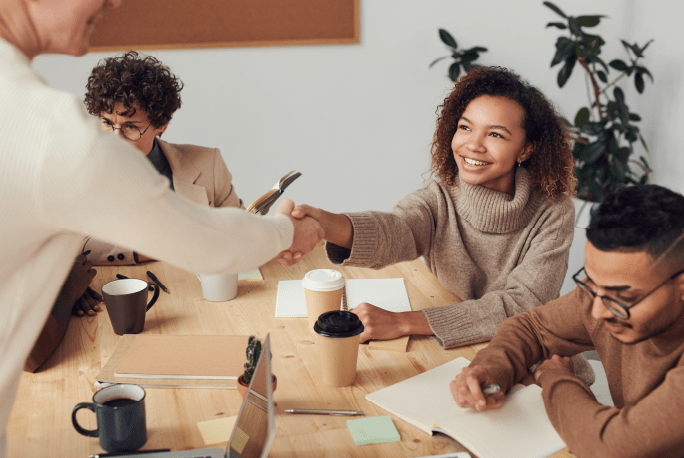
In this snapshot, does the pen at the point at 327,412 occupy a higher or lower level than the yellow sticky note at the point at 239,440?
lower

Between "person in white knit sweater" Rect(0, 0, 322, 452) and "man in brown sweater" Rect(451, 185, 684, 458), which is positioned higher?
"person in white knit sweater" Rect(0, 0, 322, 452)

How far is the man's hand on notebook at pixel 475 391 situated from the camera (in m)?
1.00

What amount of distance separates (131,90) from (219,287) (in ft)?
2.96

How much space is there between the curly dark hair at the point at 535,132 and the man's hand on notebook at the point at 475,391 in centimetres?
73

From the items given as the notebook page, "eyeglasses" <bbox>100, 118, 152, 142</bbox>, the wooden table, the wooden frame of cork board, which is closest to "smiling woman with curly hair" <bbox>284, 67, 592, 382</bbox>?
the wooden table

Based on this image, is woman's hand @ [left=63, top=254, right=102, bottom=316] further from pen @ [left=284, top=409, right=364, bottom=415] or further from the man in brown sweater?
the man in brown sweater

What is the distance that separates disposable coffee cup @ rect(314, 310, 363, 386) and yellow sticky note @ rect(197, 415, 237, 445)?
19 centimetres

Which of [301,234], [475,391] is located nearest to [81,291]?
[301,234]

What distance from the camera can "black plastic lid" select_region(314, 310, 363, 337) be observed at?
3.46 feet

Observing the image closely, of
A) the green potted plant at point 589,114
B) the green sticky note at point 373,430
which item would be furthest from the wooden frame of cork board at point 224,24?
the green sticky note at point 373,430

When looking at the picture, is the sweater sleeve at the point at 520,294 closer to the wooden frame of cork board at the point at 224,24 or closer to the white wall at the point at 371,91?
the white wall at the point at 371,91

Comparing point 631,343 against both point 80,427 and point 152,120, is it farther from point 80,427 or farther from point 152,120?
point 152,120

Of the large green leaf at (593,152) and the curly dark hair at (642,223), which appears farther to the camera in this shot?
the large green leaf at (593,152)

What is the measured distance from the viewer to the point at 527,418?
39.3 inches
